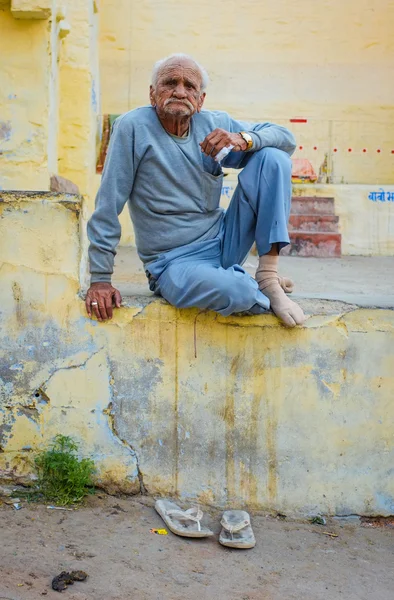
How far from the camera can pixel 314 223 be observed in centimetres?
830

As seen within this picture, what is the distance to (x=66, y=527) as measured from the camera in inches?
110

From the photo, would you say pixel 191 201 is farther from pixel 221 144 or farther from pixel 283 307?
pixel 283 307

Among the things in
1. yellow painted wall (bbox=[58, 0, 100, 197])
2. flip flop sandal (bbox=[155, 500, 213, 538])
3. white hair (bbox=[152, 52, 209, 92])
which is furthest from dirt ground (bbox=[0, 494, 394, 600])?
yellow painted wall (bbox=[58, 0, 100, 197])

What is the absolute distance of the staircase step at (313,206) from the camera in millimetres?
8523

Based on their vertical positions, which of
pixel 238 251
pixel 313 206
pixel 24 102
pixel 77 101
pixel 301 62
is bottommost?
pixel 238 251

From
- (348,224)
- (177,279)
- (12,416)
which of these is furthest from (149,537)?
(348,224)

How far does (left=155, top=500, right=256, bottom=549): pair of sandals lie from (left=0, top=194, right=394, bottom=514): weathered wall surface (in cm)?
12

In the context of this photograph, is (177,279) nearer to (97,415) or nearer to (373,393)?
(97,415)

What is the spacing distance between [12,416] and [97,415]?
A: 349 millimetres

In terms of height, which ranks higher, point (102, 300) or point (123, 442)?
point (102, 300)

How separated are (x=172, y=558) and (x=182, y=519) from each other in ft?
0.82

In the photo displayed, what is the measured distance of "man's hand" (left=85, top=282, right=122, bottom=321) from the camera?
2.96m

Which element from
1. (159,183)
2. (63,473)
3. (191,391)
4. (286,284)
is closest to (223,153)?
(159,183)

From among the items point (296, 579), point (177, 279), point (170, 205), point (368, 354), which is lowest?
point (296, 579)
